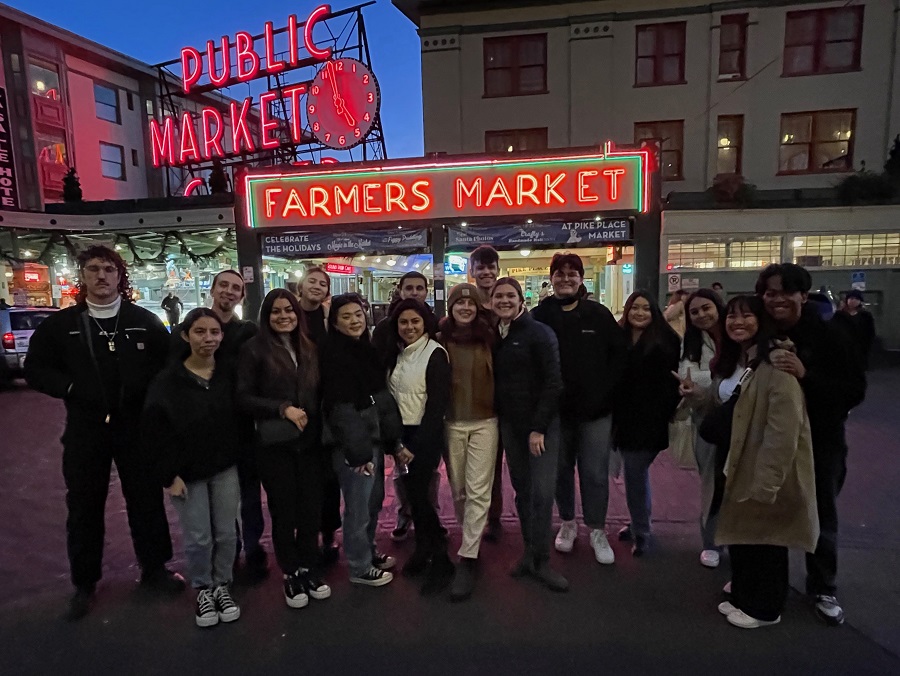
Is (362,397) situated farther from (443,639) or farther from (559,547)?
(559,547)

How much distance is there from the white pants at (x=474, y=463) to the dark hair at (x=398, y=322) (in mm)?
561

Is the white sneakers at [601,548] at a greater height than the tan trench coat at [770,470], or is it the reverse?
the tan trench coat at [770,470]

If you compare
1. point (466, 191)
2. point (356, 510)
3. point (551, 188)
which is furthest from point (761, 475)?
point (466, 191)

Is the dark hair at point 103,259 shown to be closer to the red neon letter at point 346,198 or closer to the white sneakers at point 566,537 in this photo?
the white sneakers at point 566,537

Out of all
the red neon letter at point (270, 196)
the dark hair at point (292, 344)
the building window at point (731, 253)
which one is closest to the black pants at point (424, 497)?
the dark hair at point (292, 344)

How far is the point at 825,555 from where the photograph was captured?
2.82 metres

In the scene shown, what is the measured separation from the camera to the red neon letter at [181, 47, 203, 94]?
792 inches

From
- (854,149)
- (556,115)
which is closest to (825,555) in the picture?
(556,115)

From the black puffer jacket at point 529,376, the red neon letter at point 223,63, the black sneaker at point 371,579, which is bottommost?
the black sneaker at point 371,579

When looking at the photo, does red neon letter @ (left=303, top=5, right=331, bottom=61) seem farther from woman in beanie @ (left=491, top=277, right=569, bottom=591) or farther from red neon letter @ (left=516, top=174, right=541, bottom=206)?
woman in beanie @ (left=491, top=277, right=569, bottom=591)

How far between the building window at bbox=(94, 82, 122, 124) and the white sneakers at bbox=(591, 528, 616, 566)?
29884mm

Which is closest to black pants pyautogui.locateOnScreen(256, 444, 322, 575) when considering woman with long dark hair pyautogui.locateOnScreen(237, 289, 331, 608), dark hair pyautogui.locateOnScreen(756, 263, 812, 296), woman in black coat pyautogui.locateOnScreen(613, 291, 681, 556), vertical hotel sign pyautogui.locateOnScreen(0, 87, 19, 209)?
woman with long dark hair pyautogui.locateOnScreen(237, 289, 331, 608)

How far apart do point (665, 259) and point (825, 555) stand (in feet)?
36.0

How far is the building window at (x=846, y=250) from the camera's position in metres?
12.1
